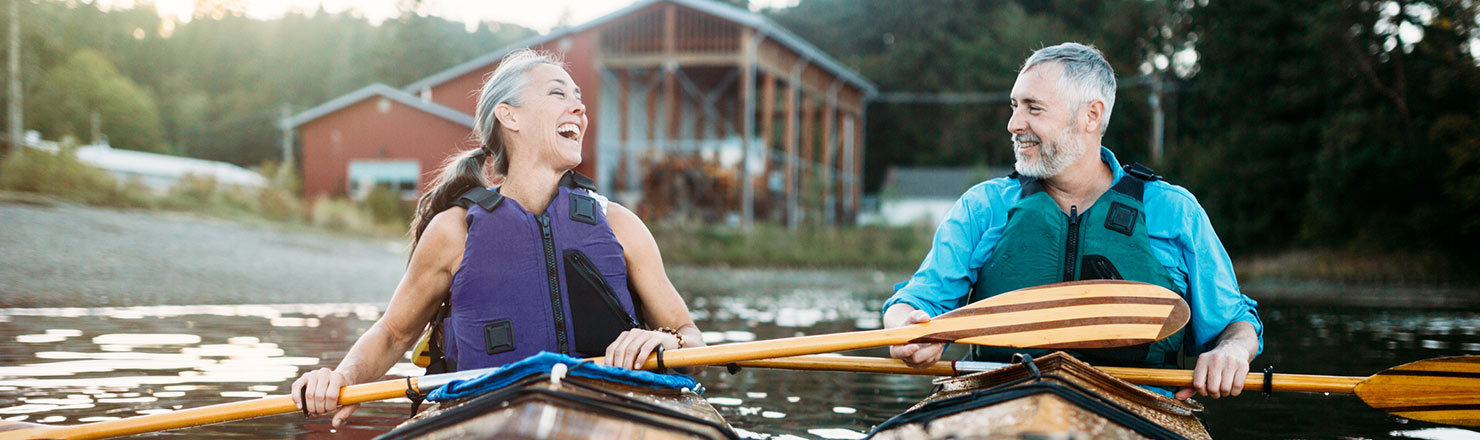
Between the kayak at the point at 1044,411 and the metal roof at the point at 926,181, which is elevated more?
the metal roof at the point at 926,181

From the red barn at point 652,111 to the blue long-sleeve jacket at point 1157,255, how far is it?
40.2ft

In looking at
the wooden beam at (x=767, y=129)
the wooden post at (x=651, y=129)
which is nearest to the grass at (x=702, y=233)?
the wooden beam at (x=767, y=129)

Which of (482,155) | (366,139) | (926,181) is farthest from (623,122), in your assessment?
(926,181)

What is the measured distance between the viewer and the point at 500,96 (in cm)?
291

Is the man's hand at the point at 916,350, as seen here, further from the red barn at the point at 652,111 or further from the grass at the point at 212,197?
the red barn at the point at 652,111

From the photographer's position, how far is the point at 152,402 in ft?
13.0

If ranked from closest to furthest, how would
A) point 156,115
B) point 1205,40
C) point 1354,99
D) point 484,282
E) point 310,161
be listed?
point 484,282 < point 1354,99 < point 1205,40 < point 310,161 < point 156,115

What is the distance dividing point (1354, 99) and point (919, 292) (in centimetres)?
1764

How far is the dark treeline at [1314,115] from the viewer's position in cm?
1641

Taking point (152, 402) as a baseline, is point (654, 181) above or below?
above

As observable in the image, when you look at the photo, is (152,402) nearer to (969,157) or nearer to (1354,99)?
(1354,99)

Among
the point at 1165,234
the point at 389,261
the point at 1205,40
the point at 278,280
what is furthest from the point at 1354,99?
the point at 1165,234

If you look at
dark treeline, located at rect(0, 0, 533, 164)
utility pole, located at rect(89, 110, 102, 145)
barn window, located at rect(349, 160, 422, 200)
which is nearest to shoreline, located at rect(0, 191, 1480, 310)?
barn window, located at rect(349, 160, 422, 200)

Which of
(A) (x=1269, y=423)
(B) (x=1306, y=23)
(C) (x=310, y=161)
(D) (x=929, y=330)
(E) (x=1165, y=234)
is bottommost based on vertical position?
(A) (x=1269, y=423)
